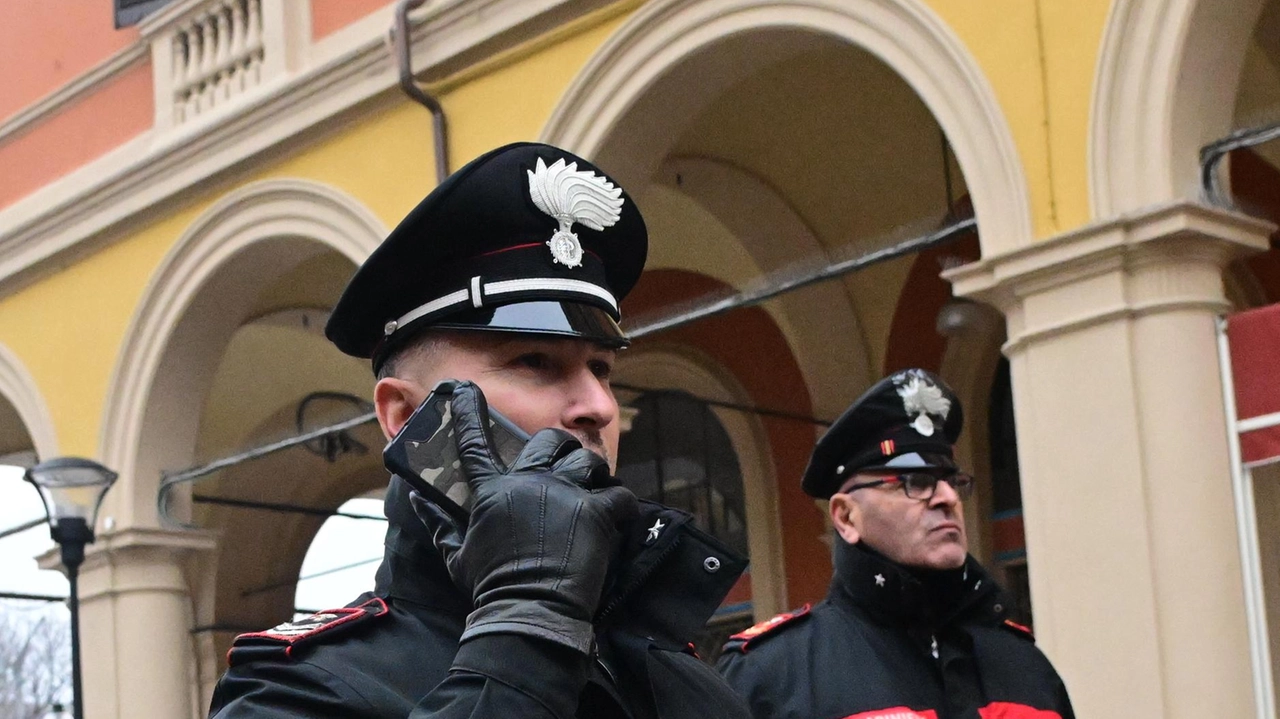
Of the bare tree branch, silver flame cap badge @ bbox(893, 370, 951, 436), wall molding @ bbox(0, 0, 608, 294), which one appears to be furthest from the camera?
the bare tree branch

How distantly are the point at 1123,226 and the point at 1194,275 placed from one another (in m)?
0.30

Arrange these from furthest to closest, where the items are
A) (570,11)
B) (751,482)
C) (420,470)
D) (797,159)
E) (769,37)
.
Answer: (751,482), (797,159), (570,11), (769,37), (420,470)

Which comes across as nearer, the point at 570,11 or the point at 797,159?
the point at 570,11

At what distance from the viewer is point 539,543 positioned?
5.44ft

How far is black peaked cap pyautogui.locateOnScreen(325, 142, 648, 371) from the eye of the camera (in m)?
2.06

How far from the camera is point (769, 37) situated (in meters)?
8.23

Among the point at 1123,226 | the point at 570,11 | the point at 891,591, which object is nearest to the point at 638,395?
the point at 570,11

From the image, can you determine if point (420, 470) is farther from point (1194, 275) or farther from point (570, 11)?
point (570, 11)

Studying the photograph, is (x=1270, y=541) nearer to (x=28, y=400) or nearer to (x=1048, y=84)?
(x=1048, y=84)

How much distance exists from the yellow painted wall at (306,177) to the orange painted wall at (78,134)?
28.6 inches

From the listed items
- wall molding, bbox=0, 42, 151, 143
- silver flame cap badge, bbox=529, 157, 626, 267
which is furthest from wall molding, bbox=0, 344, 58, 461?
silver flame cap badge, bbox=529, 157, 626, 267

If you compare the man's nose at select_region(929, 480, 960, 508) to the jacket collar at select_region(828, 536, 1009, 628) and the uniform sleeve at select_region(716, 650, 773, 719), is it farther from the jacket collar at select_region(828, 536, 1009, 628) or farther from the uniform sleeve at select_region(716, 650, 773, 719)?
the uniform sleeve at select_region(716, 650, 773, 719)

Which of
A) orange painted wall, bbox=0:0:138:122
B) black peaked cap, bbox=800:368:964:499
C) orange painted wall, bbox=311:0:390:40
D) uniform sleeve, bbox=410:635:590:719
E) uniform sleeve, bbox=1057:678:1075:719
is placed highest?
orange painted wall, bbox=0:0:138:122

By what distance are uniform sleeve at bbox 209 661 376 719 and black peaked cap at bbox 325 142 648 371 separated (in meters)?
0.43
